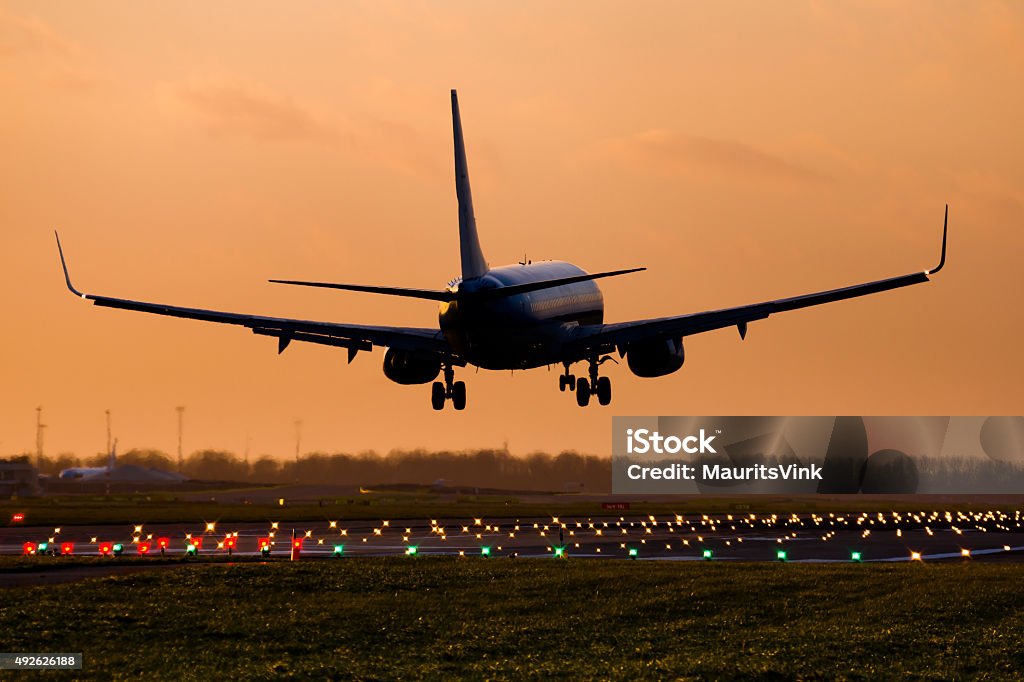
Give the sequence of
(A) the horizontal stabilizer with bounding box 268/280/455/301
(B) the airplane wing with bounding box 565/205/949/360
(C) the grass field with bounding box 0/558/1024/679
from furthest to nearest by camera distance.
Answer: (B) the airplane wing with bounding box 565/205/949/360
(A) the horizontal stabilizer with bounding box 268/280/455/301
(C) the grass field with bounding box 0/558/1024/679

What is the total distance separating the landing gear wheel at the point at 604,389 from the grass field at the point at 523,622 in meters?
12.1

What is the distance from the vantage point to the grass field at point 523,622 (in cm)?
4159

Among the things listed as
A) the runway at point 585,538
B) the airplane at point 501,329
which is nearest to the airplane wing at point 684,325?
the airplane at point 501,329

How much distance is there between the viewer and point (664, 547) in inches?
3137

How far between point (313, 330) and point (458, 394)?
7618 millimetres

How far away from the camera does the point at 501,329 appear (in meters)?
65.7

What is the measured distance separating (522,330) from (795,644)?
25.7 metres

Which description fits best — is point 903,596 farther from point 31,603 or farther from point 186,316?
point 186,316

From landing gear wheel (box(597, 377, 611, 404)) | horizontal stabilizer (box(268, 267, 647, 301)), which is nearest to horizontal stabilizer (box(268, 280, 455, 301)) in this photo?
horizontal stabilizer (box(268, 267, 647, 301))

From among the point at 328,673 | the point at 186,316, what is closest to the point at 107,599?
the point at 328,673

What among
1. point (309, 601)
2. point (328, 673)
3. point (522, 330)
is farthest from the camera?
point (522, 330)

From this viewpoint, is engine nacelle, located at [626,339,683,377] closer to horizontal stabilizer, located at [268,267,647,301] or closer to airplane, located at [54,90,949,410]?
airplane, located at [54,90,949,410]

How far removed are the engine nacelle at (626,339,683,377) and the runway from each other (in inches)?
366

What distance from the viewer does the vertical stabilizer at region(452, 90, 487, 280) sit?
69125 millimetres
